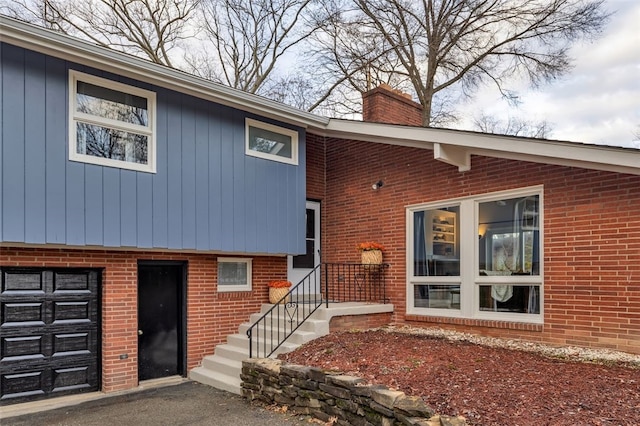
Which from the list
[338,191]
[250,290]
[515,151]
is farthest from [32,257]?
[515,151]

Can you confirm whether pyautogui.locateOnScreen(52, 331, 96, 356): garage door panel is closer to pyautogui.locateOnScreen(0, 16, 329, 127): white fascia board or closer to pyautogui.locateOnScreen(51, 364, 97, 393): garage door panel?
pyautogui.locateOnScreen(51, 364, 97, 393): garage door panel

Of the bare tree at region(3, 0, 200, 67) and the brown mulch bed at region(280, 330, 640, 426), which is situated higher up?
the bare tree at region(3, 0, 200, 67)

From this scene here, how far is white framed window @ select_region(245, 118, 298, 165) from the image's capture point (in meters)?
7.55

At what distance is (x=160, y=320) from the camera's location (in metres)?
7.22

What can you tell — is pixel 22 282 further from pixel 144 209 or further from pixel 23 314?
pixel 144 209

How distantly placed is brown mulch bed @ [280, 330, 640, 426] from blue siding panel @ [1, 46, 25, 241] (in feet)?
12.0

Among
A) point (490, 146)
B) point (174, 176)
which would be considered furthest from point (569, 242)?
point (174, 176)

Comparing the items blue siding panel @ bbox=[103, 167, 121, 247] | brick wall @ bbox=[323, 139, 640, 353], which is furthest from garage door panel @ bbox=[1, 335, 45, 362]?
brick wall @ bbox=[323, 139, 640, 353]

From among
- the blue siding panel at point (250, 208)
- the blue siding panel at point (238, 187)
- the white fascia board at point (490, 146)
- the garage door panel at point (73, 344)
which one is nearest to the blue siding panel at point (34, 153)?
the garage door panel at point (73, 344)

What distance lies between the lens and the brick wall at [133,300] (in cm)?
631

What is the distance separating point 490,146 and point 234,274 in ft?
15.3

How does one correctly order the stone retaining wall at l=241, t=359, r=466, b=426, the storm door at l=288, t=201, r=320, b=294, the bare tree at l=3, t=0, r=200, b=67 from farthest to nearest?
the bare tree at l=3, t=0, r=200, b=67 < the storm door at l=288, t=201, r=320, b=294 < the stone retaining wall at l=241, t=359, r=466, b=426

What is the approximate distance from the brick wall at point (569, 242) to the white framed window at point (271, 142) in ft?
6.36

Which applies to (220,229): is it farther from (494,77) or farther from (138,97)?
(494,77)
